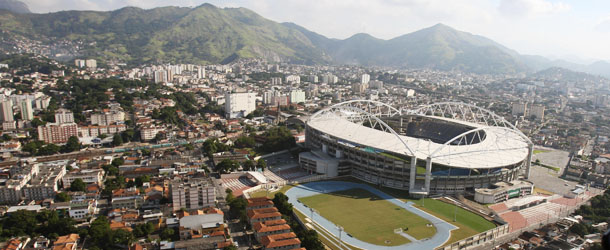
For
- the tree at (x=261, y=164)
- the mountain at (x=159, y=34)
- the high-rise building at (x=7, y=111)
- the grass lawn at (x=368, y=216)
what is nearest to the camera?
the grass lawn at (x=368, y=216)

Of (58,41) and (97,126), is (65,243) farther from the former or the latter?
(58,41)

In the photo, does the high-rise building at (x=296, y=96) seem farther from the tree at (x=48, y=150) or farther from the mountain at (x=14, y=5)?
the mountain at (x=14, y=5)

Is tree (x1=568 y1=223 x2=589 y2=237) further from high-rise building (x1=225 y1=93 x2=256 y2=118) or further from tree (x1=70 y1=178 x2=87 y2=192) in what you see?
high-rise building (x1=225 y1=93 x2=256 y2=118)

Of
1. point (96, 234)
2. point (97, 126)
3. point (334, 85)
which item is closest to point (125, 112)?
point (97, 126)

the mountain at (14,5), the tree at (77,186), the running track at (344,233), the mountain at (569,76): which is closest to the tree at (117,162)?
the tree at (77,186)

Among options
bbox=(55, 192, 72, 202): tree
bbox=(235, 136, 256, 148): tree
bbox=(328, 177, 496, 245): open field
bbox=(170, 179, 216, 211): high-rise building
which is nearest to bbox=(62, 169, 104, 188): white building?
bbox=(55, 192, 72, 202): tree

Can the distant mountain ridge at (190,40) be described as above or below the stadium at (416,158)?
above

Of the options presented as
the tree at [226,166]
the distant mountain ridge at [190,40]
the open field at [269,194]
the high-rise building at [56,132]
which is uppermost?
the distant mountain ridge at [190,40]
